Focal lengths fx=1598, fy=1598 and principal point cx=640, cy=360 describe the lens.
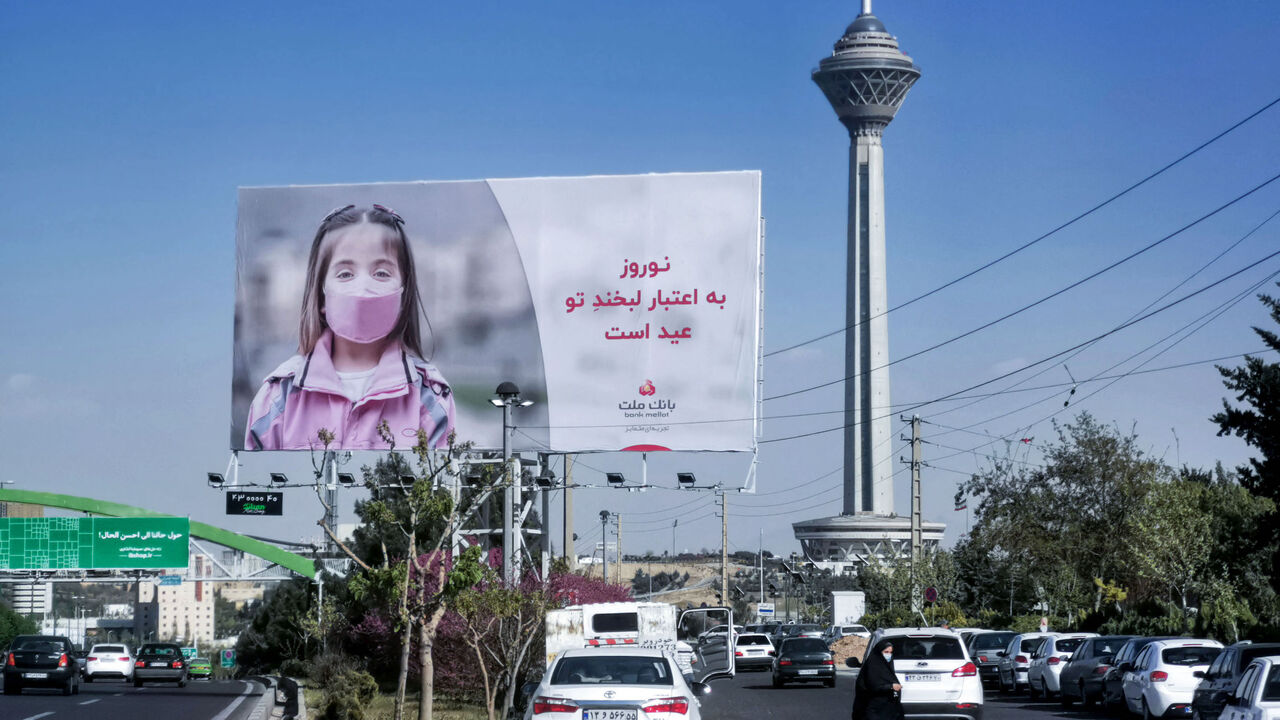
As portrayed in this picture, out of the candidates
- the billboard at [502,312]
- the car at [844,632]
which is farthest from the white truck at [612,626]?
the car at [844,632]

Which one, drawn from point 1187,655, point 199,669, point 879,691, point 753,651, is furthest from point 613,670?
point 199,669

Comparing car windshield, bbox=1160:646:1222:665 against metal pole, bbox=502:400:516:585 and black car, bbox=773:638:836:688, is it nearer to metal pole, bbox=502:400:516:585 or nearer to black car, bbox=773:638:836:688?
metal pole, bbox=502:400:516:585

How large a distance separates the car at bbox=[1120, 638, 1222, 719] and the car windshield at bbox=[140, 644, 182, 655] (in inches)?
1169

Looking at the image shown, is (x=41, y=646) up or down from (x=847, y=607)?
up

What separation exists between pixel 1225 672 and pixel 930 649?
12.5 feet

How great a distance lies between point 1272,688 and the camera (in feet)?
50.7

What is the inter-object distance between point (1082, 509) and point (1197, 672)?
32820 millimetres

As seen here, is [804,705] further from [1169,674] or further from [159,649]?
[159,649]

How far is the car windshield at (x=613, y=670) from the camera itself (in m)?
15.0

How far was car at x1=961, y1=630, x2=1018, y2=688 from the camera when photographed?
39656mm

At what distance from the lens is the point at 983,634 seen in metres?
42.2

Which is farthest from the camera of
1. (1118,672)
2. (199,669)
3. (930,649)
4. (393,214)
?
(199,669)

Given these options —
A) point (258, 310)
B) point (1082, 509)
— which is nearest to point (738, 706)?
point (258, 310)

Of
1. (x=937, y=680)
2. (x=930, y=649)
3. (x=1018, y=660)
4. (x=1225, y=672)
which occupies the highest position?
(x=930, y=649)
